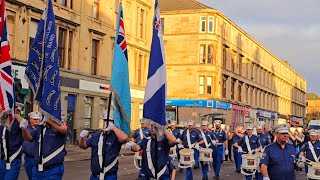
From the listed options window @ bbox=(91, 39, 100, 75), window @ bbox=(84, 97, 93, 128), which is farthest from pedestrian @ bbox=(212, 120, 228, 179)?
window @ bbox=(91, 39, 100, 75)

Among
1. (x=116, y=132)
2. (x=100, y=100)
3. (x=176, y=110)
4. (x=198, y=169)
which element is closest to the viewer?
(x=116, y=132)

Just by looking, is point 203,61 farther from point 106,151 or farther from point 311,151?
point 106,151

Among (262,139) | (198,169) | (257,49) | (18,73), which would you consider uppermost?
(257,49)

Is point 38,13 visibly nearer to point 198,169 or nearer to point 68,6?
point 68,6

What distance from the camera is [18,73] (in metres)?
28.4

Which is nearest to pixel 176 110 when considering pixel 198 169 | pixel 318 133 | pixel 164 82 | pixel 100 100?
pixel 100 100

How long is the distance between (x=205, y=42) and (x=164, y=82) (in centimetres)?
5052

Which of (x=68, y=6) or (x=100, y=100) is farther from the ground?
(x=68, y=6)

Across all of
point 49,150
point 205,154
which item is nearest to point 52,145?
point 49,150

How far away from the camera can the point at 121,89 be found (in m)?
9.47

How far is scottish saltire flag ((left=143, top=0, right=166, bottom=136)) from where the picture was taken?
9.42 metres

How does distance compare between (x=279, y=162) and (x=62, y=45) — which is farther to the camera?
(x=62, y=45)

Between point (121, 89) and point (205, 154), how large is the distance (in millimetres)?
10085

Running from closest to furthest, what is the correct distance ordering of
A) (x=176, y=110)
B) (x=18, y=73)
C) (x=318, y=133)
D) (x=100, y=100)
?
(x=318, y=133)
(x=18, y=73)
(x=100, y=100)
(x=176, y=110)
